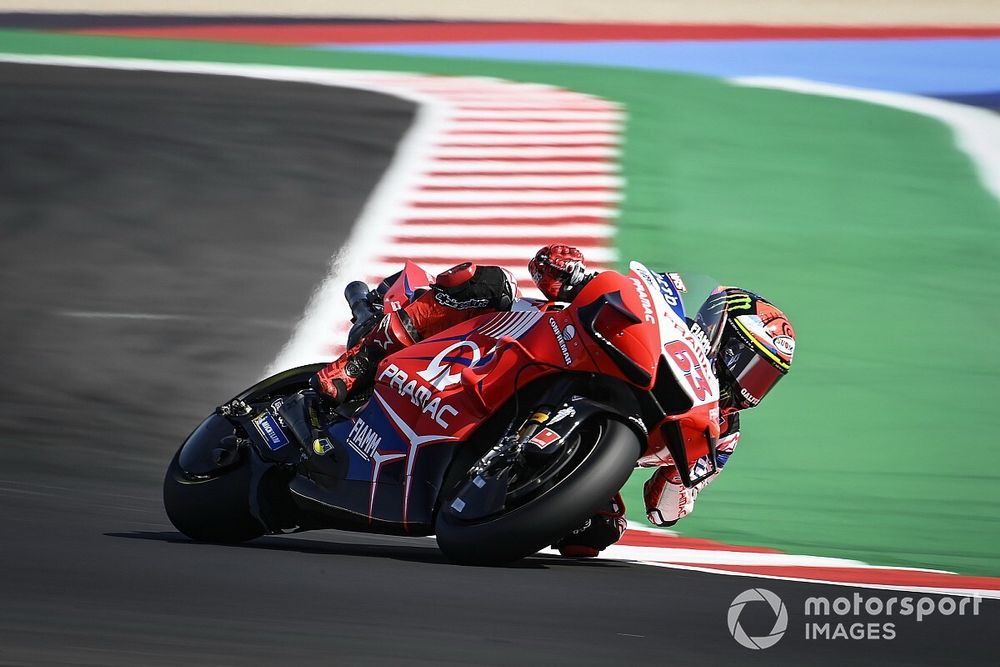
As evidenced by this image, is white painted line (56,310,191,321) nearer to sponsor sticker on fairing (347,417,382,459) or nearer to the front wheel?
the front wheel

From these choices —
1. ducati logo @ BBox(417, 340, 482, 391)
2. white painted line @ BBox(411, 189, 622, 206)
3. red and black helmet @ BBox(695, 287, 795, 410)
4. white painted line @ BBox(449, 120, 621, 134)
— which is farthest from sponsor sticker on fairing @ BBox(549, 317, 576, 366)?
white painted line @ BBox(449, 120, 621, 134)

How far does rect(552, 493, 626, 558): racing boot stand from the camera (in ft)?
16.7

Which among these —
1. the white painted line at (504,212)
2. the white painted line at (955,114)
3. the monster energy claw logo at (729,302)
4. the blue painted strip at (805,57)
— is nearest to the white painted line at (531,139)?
the white painted line at (504,212)

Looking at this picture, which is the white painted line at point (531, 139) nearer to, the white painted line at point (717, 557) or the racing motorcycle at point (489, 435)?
the white painted line at point (717, 557)

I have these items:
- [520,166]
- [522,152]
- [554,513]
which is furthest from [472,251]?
[554,513]

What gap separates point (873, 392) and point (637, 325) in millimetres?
4566

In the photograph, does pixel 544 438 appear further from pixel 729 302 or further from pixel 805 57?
pixel 805 57

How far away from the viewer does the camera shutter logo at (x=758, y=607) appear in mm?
3525

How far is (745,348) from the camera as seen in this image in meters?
4.81

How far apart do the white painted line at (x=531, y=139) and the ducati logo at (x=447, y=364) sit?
788 cm

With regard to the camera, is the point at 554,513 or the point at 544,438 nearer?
the point at 554,513

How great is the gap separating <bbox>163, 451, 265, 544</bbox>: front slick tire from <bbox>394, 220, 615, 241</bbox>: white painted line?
546 centimetres

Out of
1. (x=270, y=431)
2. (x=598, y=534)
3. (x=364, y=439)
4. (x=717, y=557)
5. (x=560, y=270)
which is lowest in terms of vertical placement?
(x=717, y=557)

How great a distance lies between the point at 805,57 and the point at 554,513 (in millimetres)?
13692
